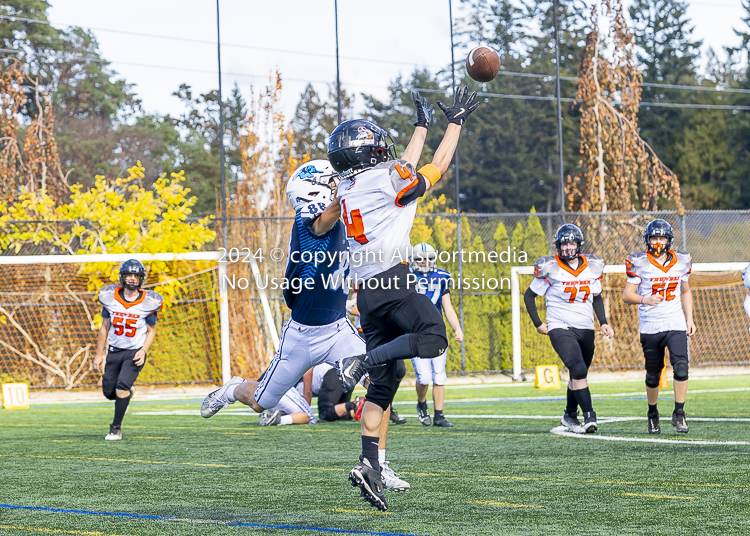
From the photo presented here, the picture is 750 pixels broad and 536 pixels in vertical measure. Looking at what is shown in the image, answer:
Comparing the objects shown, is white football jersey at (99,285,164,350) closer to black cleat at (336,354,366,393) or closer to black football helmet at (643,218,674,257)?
black football helmet at (643,218,674,257)

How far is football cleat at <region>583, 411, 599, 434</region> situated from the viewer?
8547mm

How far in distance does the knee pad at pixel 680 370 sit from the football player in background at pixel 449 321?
2.41m

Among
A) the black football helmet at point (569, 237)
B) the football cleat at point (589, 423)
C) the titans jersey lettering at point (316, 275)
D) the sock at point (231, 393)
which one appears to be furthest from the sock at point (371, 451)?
the black football helmet at point (569, 237)

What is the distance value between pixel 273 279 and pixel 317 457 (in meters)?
10.3

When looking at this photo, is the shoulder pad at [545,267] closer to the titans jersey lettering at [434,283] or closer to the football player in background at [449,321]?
the football player in background at [449,321]

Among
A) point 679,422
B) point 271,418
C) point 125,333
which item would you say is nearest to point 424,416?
point 271,418

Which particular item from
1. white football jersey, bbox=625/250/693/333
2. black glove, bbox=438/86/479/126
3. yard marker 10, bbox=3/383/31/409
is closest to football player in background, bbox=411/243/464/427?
white football jersey, bbox=625/250/693/333

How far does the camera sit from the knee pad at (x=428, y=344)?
4.94 metres

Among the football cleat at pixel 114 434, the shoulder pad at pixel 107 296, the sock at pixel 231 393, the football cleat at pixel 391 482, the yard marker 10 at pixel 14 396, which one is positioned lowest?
the yard marker 10 at pixel 14 396

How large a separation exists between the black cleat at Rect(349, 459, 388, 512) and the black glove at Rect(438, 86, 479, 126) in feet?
6.33

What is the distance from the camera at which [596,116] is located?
22438 mm

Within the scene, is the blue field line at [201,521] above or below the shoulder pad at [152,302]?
below

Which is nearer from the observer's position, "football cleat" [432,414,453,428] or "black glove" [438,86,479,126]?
"black glove" [438,86,479,126]

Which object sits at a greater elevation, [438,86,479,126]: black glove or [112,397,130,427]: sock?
[438,86,479,126]: black glove
